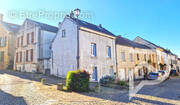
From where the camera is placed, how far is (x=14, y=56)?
2391 centimetres

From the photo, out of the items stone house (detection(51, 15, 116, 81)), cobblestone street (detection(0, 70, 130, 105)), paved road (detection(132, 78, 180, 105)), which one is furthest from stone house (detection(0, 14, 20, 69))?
paved road (detection(132, 78, 180, 105))

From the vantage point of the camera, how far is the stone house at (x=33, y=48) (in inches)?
753

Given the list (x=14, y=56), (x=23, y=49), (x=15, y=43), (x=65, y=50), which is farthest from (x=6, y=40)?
(x=65, y=50)

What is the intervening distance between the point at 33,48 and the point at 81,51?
10.0 meters

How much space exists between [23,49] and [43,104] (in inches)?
731

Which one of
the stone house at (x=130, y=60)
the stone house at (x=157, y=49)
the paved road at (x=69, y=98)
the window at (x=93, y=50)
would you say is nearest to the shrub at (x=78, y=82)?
the paved road at (x=69, y=98)

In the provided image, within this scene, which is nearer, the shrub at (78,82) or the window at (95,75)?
the shrub at (78,82)

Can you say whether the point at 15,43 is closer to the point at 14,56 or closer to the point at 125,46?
the point at 14,56

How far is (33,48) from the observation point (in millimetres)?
20188

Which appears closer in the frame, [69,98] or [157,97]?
[69,98]

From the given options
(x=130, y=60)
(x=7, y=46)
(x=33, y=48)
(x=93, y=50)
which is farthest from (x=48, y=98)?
(x=7, y=46)

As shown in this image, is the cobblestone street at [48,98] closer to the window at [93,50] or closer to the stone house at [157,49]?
the window at [93,50]

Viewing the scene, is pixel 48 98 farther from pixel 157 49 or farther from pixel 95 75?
pixel 157 49

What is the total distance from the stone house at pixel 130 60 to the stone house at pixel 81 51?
180 cm
